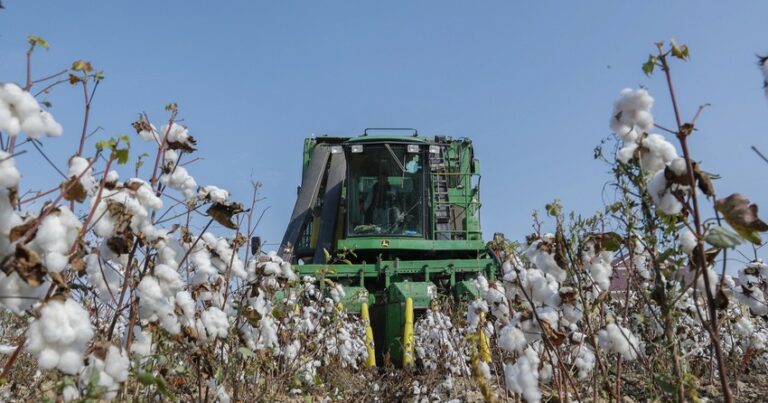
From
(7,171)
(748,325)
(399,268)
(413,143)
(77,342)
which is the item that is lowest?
(77,342)

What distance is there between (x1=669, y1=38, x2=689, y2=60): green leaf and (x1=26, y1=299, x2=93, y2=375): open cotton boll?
6.17 ft

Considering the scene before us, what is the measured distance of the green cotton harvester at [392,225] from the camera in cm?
949

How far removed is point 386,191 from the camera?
11430mm

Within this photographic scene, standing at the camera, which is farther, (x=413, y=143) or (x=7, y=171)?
(x=413, y=143)

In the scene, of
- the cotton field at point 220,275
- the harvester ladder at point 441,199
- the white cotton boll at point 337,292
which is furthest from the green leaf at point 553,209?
the harvester ladder at point 441,199

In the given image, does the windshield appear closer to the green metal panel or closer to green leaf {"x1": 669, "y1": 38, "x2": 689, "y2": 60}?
the green metal panel

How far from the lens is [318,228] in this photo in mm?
12891

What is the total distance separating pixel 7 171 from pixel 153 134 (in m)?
1.31

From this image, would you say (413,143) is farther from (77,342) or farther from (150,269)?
(77,342)

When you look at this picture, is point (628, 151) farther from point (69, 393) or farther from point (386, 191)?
point (386, 191)

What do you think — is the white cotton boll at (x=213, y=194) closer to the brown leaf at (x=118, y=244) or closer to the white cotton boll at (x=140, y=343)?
the white cotton boll at (x=140, y=343)

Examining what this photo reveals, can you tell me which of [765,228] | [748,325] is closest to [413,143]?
[748,325]

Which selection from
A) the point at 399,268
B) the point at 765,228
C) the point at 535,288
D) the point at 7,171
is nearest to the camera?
the point at 7,171

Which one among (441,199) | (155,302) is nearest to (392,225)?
(441,199)
